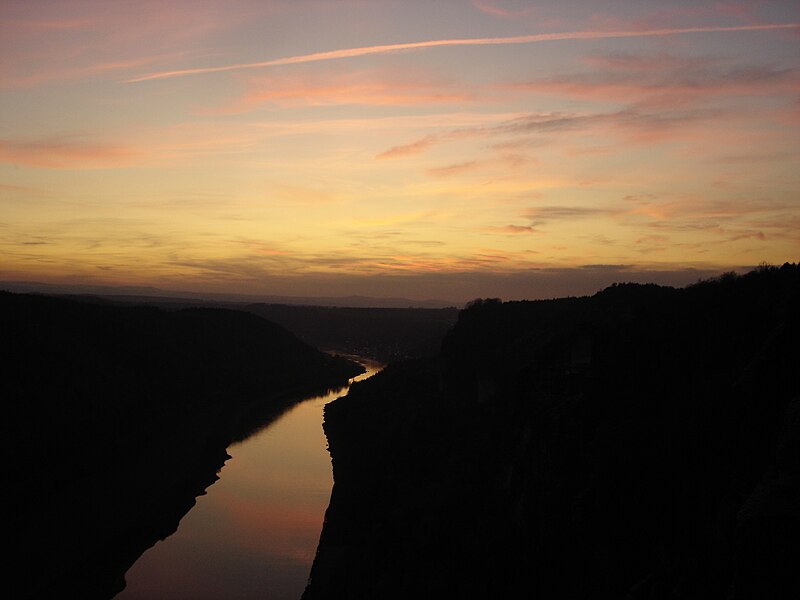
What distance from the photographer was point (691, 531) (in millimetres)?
15531

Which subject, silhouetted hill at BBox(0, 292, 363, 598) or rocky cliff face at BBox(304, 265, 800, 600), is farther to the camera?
silhouetted hill at BBox(0, 292, 363, 598)

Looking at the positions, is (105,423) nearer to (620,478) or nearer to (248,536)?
(248,536)

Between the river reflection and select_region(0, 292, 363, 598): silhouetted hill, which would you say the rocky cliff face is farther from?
select_region(0, 292, 363, 598): silhouetted hill

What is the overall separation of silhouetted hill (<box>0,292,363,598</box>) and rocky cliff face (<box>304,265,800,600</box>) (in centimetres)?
1251

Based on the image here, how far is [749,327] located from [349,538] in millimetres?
24348

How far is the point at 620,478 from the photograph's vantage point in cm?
1988

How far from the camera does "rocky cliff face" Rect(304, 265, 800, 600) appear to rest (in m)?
13.9

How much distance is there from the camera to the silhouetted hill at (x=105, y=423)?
37562mm

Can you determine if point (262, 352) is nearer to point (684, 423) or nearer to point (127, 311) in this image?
point (127, 311)

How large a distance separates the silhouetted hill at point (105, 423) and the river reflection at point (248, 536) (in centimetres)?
148

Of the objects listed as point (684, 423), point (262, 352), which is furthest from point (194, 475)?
point (262, 352)

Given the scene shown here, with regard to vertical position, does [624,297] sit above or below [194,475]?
above

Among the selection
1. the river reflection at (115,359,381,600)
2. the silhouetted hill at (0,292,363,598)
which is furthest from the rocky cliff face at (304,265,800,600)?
the silhouetted hill at (0,292,363,598)

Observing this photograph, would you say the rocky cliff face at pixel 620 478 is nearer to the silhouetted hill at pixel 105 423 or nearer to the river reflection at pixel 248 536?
the river reflection at pixel 248 536
